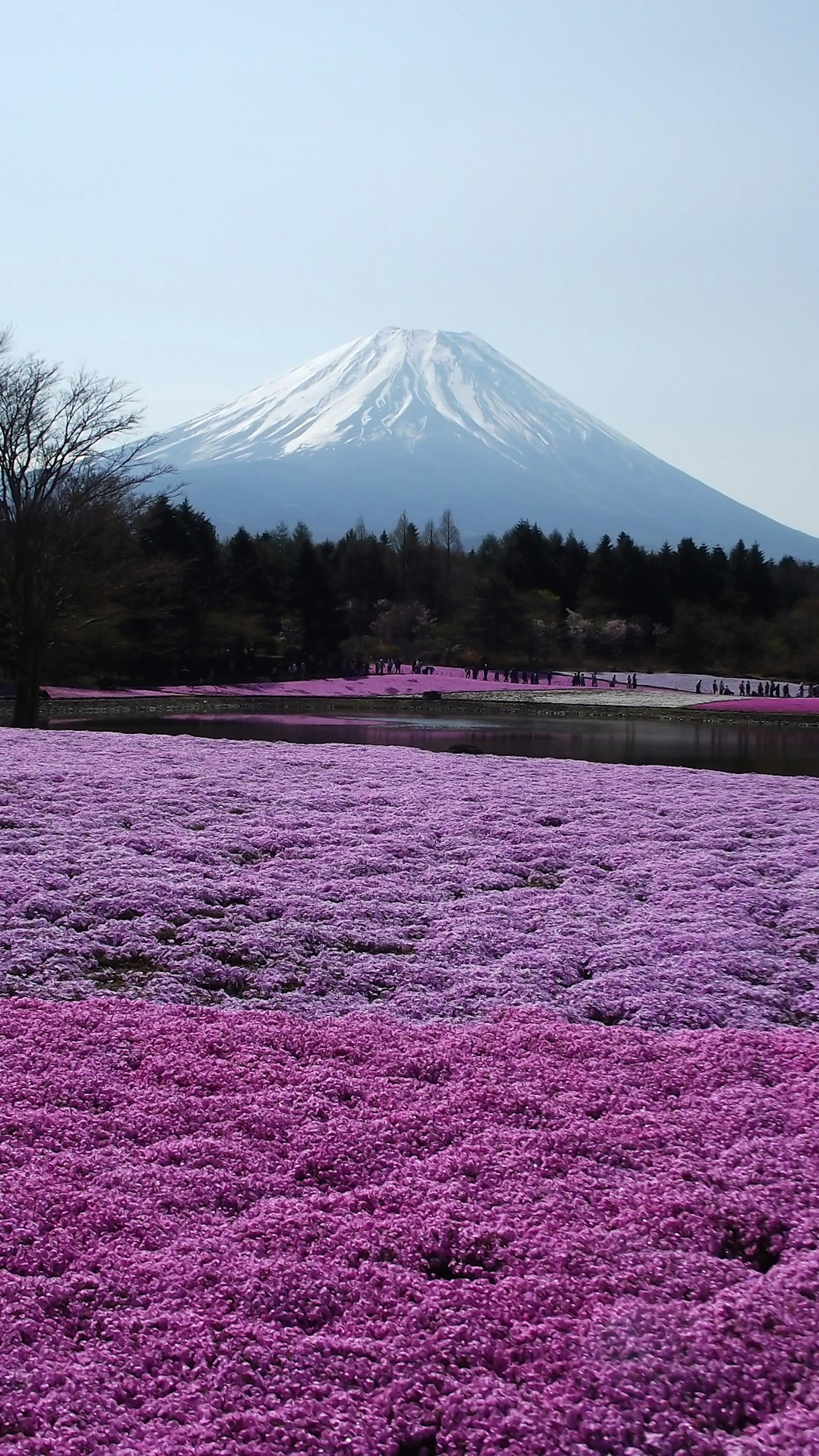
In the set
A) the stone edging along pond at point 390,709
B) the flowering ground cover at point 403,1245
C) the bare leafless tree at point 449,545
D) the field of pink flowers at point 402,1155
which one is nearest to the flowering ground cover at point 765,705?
the stone edging along pond at point 390,709

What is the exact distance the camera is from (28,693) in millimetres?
31062

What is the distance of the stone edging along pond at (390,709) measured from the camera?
1690 inches

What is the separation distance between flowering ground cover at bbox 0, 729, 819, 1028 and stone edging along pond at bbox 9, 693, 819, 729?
26368mm

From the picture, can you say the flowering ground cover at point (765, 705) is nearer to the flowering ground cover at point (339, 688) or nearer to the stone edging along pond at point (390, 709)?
the stone edging along pond at point (390, 709)

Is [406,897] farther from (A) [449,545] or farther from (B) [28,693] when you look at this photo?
(A) [449,545]

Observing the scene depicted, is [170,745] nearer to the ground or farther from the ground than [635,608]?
nearer to the ground

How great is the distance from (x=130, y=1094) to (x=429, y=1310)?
2518 mm

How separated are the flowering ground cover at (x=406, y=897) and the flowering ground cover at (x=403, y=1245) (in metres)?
1.07

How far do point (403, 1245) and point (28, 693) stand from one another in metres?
29.0

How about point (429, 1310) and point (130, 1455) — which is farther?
point (429, 1310)

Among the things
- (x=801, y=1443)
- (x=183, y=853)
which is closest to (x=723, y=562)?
(x=183, y=853)

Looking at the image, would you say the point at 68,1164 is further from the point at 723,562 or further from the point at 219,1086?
the point at 723,562

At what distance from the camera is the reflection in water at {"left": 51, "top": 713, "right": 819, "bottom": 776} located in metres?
27.0

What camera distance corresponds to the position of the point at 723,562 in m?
108
